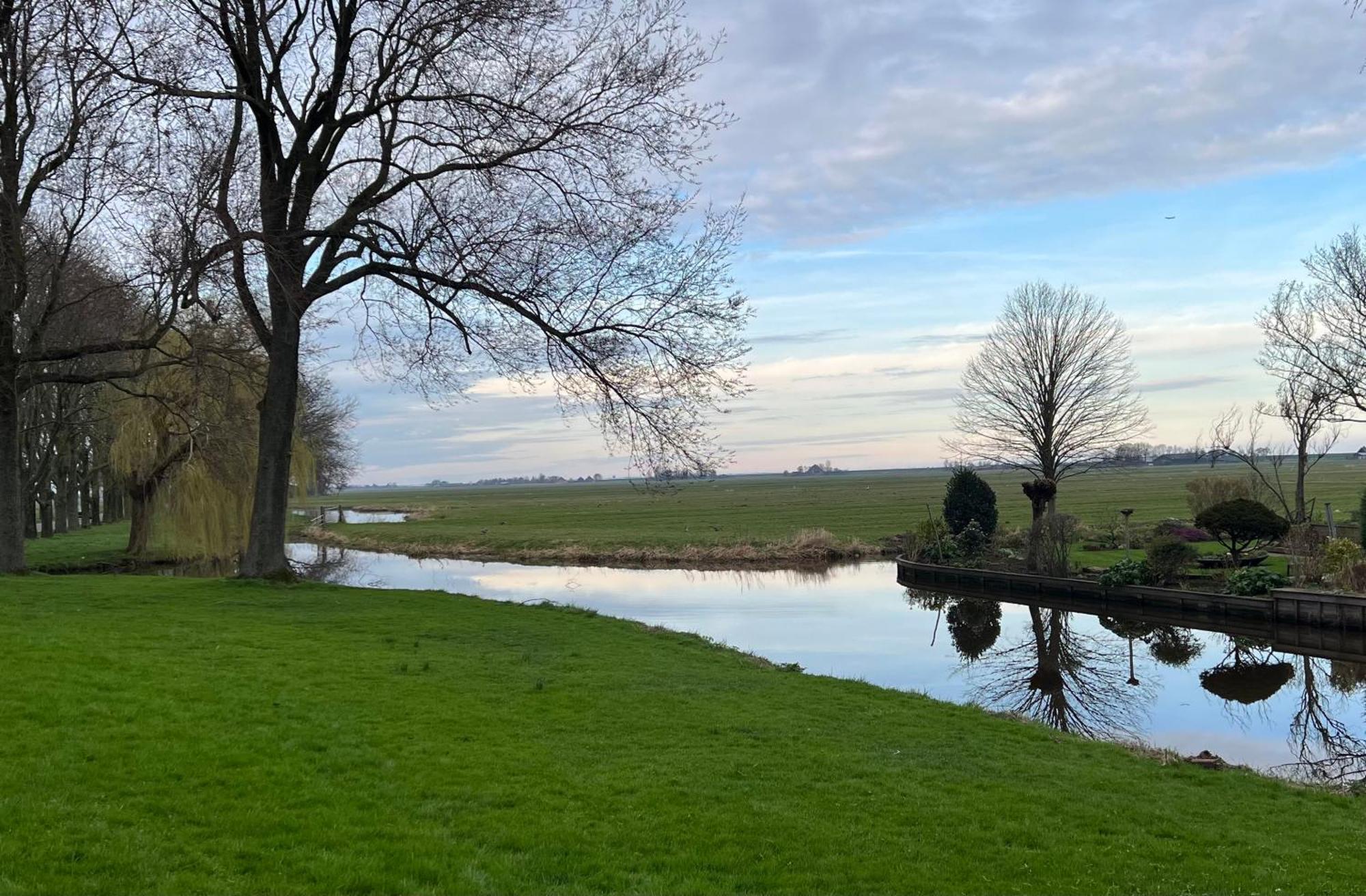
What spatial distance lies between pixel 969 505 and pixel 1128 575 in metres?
8.39

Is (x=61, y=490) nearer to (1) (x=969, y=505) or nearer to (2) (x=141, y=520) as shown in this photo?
(2) (x=141, y=520)

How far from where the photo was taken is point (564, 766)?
265 inches

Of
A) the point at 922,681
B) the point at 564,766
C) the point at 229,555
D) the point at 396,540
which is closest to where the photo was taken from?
the point at 564,766

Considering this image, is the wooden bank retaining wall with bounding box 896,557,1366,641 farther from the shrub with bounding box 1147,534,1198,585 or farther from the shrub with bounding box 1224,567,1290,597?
the shrub with bounding box 1147,534,1198,585

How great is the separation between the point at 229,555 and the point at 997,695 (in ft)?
78.7

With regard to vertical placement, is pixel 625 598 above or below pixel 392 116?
below

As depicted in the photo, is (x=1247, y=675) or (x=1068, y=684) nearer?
(x=1068, y=684)

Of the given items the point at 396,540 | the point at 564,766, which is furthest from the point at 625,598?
the point at 396,540

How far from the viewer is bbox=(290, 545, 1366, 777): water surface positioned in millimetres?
12125

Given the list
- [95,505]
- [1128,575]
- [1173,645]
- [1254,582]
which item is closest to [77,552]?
[95,505]

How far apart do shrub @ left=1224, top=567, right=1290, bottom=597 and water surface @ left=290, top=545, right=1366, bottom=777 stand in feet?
3.60

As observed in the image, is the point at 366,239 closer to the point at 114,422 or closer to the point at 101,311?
the point at 101,311

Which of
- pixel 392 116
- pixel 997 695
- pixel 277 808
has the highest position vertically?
pixel 392 116

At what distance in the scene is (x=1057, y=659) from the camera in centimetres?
1719
